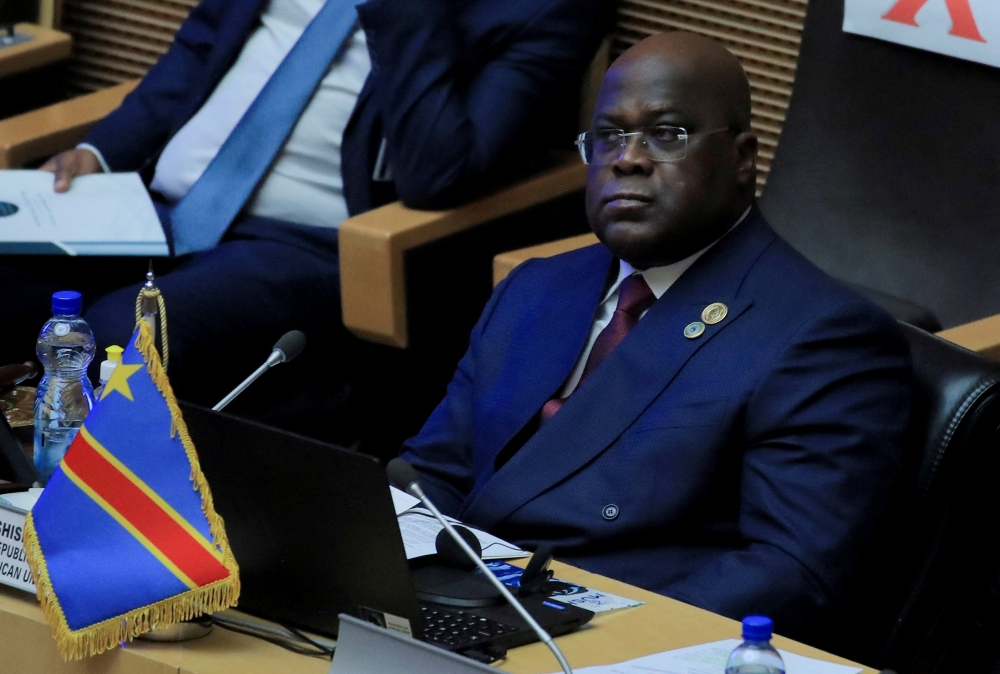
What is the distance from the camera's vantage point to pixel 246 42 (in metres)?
3.17

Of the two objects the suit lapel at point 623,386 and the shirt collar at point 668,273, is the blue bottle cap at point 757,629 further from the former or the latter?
the shirt collar at point 668,273

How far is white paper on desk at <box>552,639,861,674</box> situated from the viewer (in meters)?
1.36

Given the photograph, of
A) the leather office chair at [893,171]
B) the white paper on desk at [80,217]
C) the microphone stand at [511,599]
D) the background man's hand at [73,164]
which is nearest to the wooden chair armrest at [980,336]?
the leather office chair at [893,171]

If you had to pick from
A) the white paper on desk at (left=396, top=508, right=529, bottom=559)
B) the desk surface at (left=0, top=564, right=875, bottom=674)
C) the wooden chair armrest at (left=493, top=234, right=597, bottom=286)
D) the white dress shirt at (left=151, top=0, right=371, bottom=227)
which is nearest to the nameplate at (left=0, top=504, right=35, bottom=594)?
the desk surface at (left=0, top=564, right=875, bottom=674)

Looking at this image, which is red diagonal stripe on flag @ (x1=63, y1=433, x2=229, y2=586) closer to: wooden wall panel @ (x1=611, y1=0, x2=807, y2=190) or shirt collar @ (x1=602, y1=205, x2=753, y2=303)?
shirt collar @ (x1=602, y1=205, x2=753, y2=303)

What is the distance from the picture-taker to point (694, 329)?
1881 mm

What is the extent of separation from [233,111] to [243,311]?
0.54 metres

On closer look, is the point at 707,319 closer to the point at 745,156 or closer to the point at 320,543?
the point at 745,156

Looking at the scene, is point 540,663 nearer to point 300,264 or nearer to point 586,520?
point 586,520

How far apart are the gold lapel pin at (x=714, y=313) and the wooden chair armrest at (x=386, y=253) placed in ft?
2.87

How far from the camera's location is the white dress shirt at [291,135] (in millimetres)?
2998

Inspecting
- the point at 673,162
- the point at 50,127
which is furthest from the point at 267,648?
the point at 50,127

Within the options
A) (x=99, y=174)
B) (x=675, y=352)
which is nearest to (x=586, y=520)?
(x=675, y=352)

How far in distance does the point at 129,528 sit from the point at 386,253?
1.24m
